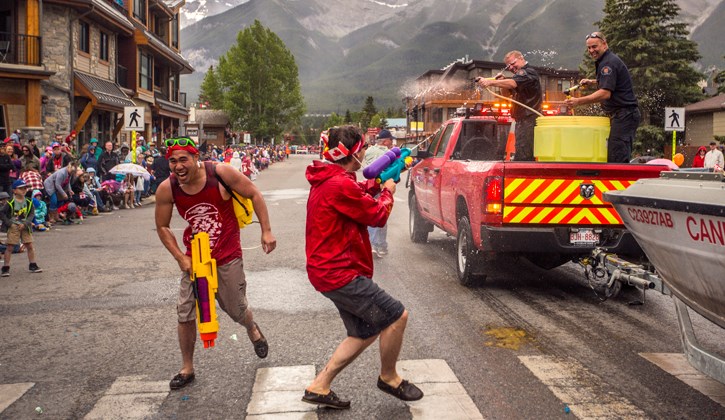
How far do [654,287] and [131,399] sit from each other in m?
3.94

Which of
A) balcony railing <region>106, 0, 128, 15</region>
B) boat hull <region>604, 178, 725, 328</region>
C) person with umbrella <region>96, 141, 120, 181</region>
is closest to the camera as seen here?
boat hull <region>604, 178, 725, 328</region>

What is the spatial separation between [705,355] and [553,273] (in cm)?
517

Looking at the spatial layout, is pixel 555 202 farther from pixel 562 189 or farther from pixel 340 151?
pixel 340 151

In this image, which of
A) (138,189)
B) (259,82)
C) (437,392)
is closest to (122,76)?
(138,189)

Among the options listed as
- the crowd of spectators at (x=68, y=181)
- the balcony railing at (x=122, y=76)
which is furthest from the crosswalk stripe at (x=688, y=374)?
the balcony railing at (x=122, y=76)

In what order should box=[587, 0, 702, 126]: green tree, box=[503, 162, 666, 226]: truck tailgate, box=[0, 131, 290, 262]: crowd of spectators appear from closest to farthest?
box=[503, 162, 666, 226]: truck tailgate < box=[0, 131, 290, 262]: crowd of spectators < box=[587, 0, 702, 126]: green tree

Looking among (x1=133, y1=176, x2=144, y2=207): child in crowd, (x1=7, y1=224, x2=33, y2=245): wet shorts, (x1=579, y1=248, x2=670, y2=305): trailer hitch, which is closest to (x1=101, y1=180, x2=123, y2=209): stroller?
(x1=133, y1=176, x2=144, y2=207): child in crowd

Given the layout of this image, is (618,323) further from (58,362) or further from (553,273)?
(58,362)

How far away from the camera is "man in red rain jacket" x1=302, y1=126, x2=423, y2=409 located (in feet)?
13.8

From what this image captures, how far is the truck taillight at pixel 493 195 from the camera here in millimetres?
7184

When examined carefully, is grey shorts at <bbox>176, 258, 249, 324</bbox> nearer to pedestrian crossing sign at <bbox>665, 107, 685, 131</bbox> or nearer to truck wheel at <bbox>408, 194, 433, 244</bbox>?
truck wheel at <bbox>408, 194, 433, 244</bbox>

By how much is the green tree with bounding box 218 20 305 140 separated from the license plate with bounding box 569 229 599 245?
248 feet

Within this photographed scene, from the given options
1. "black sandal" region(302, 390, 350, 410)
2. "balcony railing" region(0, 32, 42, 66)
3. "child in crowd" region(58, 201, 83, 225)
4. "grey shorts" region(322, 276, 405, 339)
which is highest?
"balcony railing" region(0, 32, 42, 66)

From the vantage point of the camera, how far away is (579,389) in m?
4.64
